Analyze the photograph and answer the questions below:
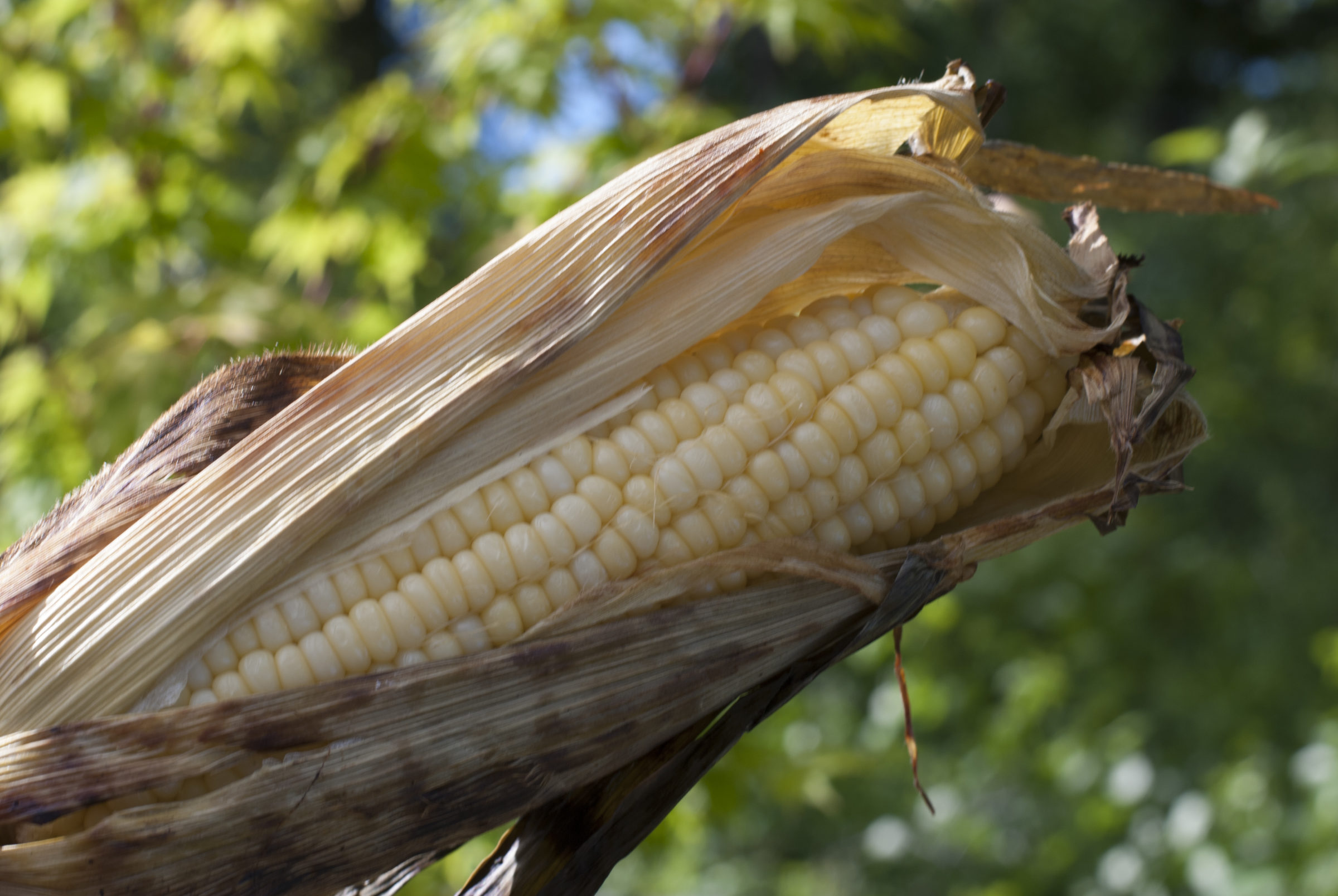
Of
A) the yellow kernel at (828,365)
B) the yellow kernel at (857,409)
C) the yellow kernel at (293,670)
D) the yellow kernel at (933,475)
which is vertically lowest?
the yellow kernel at (933,475)

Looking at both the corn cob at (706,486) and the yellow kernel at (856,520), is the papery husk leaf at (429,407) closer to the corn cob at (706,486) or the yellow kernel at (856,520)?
the corn cob at (706,486)

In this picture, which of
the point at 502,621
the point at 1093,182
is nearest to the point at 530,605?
the point at 502,621

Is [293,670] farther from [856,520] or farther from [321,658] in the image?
[856,520]

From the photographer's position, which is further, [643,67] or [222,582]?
[643,67]

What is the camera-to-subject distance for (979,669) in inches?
140

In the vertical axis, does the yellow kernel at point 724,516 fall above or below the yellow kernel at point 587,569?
below

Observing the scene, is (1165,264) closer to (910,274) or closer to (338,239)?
(338,239)

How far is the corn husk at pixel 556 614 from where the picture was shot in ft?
2.10

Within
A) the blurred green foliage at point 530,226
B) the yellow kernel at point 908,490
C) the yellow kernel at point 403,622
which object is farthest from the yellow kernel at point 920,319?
the blurred green foliage at point 530,226

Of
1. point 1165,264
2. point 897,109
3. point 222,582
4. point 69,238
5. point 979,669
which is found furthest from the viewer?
point 1165,264

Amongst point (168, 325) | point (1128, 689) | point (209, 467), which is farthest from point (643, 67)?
point (1128, 689)

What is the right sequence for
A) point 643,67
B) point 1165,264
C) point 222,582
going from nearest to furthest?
point 222,582 < point 643,67 < point 1165,264

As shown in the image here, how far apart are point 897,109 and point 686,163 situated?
19 cm

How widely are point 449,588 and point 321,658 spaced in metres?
0.10
